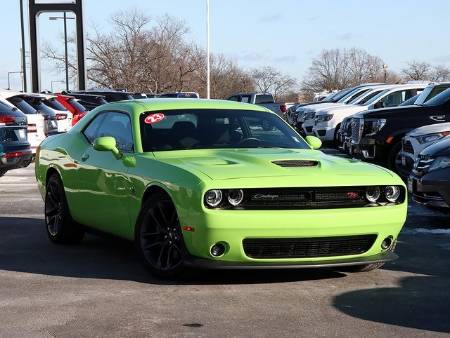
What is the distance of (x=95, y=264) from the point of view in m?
6.60

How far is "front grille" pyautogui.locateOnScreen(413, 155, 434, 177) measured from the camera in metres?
8.43

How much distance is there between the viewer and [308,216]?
5430mm

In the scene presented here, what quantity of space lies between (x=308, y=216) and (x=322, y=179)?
0.31 meters

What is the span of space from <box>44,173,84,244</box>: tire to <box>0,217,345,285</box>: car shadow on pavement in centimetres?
9

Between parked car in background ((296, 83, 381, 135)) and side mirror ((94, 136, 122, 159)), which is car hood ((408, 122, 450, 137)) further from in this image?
parked car in background ((296, 83, 381, 135))

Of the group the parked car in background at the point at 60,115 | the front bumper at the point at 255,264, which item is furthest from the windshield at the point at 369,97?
the front bumper at the point at 255,264

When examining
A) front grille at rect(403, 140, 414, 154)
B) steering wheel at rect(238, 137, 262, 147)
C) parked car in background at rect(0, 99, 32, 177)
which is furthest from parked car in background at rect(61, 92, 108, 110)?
steering wheel at rect(238, 137, 262, 147)

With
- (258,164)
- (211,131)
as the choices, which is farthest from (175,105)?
(258,164)

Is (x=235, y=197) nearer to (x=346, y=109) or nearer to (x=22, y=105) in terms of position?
(x=22, y=105)

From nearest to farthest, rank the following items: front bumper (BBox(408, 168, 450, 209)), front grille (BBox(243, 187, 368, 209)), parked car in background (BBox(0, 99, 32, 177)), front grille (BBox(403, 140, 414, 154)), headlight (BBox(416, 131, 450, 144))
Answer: front grille (BBox(243, 187, 368, 209)) < front bumper (BBox(408, 168, 450, 209)) < headlight (BBox(416, 131, 450, 144)) < front grille (BBox(403, 140, 414, 154)) < parked car in background (BBox(0, 99, 32, 177))

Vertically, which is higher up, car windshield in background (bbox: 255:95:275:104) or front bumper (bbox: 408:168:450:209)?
car windshield in background (bbox: 255:95:275:104)

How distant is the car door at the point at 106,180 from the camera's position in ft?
21.0

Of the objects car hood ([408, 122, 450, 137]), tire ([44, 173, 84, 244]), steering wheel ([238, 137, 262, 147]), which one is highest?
steering wheel ([238, 137, 262, 147])

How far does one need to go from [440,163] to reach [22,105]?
31.2ft
